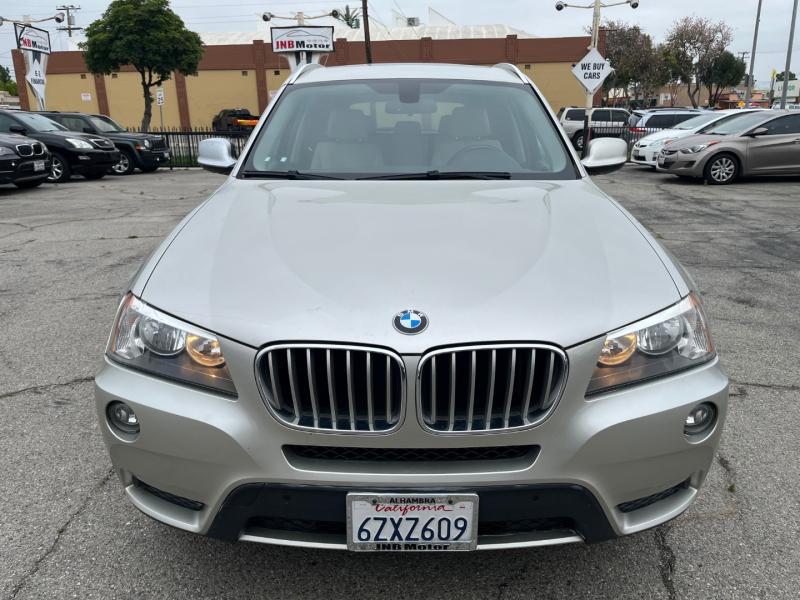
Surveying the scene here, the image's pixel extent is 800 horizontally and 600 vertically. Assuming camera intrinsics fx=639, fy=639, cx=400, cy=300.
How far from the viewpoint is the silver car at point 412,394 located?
1.71 m

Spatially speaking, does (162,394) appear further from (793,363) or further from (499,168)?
(793,363)

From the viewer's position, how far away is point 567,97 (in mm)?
42719

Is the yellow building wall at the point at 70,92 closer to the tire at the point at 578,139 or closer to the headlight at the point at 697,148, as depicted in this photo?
the tire at the point at 578,139

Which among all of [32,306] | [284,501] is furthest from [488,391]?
[32,306]

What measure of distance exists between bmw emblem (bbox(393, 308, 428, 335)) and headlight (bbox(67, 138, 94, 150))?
14.9 metres

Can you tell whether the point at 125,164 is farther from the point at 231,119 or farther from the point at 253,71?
the point at 253,71

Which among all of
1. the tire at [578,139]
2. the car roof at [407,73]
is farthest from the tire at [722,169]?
the car roof at [407,73]

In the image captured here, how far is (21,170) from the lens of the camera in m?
12.0

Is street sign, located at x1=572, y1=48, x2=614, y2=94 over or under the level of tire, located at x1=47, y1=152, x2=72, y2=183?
over

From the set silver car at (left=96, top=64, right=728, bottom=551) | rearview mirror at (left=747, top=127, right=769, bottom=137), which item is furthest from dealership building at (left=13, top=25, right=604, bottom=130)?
silver car at (left=96, top=64, right=728, bottom=551)

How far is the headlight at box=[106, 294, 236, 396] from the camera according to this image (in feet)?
5.90

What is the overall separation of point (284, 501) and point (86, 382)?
8.09 feet

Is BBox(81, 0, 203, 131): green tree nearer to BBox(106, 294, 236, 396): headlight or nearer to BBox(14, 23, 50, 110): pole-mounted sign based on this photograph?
BBox(14, 23, 50, 110): pole-mounted sign

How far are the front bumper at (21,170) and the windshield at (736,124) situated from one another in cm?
1378
